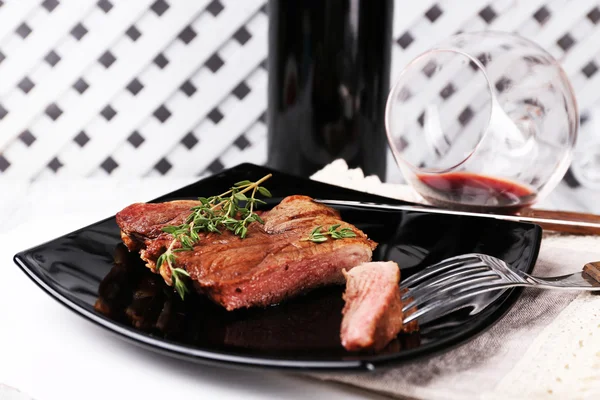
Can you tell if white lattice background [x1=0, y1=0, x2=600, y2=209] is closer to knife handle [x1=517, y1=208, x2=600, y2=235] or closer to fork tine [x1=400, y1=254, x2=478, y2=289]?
knife handle [x1=517, y1=208, x2=600, y2=235]

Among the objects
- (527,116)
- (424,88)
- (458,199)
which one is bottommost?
(458,199)

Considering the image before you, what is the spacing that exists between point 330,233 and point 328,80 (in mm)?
906

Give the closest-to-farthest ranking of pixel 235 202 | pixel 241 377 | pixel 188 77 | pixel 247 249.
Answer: pixel 241 377 → pixel 247 249 → pixel 235 202 → pixel 188 77

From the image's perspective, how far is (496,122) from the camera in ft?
5.08

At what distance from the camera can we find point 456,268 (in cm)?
113

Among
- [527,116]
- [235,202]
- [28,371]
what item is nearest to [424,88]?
[527,116]

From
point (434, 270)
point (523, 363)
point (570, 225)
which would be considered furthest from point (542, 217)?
point (523, 363)

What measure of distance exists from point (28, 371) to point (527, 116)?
43.4 inches

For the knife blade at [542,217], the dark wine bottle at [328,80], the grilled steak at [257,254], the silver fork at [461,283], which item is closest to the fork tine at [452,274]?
the silver fork at [461,283]

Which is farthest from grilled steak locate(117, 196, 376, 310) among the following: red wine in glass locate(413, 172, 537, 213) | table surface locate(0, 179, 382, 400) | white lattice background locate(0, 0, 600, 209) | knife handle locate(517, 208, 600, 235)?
white lattice background locate(0, 0, 600, 209)

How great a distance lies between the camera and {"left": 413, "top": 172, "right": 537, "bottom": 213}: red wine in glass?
1.51 m

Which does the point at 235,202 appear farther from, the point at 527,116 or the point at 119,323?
the point at 527,116

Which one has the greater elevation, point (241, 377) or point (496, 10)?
point (496, 10)

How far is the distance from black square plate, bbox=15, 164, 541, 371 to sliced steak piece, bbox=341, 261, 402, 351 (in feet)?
0.06
